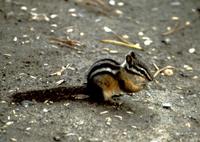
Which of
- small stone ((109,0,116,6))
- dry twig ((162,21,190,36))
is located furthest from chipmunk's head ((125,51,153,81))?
small stone ((109,0,116,6))

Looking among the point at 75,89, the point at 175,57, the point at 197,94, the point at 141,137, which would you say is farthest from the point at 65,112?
the point at 175,57

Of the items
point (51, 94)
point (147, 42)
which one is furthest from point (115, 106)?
point (147, 42)

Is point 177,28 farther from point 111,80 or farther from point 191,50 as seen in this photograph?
point 111,80

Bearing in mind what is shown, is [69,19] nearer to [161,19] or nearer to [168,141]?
[161,19]

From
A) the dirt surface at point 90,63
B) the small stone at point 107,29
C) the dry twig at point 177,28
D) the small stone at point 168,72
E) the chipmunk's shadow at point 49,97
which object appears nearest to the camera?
the dirt surface at point 90,63

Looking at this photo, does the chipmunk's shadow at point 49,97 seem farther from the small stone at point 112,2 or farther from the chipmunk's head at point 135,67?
the small stone at point 112,2

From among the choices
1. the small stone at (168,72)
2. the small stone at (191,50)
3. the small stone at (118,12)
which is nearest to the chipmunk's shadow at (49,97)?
the small stone at (168,72)

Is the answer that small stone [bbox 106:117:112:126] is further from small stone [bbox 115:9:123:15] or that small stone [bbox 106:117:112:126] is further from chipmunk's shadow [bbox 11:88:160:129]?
small stone [bbox 115:9:123:15]
